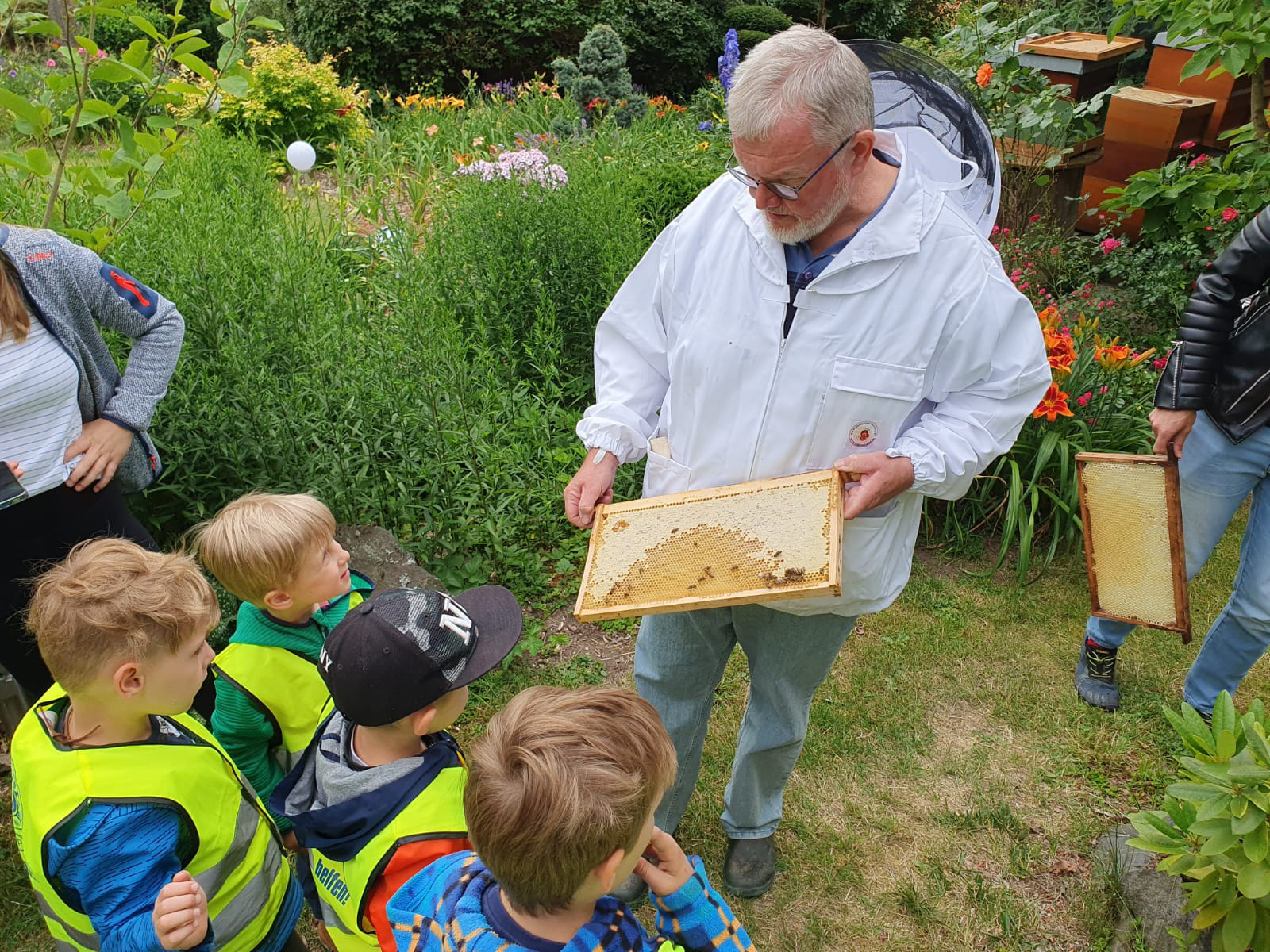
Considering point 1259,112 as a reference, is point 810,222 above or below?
above

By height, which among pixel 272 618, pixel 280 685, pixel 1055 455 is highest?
pixel 272 618

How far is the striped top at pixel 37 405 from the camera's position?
7.36ft

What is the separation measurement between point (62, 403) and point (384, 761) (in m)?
1.37

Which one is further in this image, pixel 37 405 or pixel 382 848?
pixel 37 405

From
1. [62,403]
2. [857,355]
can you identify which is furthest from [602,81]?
[857,355]

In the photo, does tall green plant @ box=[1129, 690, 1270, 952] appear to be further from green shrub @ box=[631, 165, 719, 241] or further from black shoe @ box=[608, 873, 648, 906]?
green shrub @ box=[631, 165, 719, 241]

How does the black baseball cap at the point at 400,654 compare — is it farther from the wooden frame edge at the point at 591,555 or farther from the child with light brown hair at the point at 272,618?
the child with light brown hair at the point at 272,618

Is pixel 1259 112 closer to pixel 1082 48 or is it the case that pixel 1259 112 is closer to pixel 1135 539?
pixel 1082 48

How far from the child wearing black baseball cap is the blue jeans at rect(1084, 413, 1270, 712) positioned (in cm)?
237

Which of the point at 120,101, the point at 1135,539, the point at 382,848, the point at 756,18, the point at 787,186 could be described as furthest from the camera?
the point at 756,18

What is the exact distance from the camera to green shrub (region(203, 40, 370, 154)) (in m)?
7.76

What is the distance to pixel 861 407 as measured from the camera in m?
2.04

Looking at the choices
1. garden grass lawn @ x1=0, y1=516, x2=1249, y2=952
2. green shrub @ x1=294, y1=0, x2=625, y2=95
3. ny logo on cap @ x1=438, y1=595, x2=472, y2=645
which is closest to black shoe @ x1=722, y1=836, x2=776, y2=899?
garden grass lawn @ x1=0, y1=516, x2=1249, y2=952

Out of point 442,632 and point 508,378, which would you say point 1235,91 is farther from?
point 442,632
